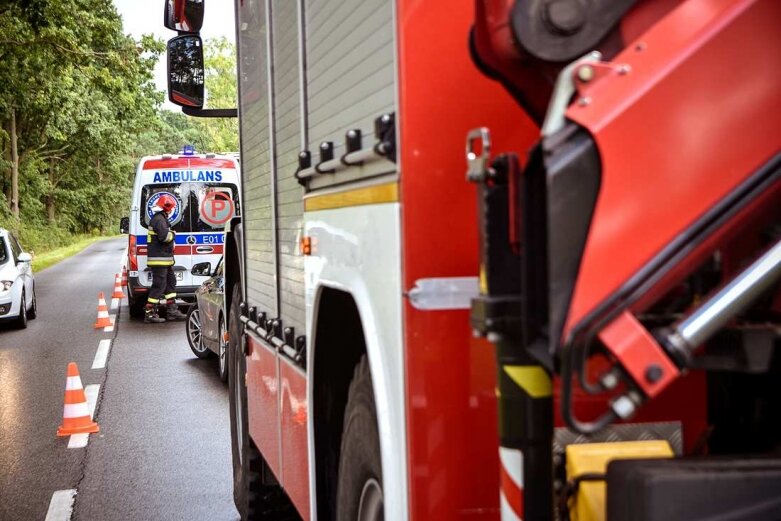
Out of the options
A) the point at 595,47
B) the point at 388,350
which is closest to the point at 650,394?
the point at 595,47

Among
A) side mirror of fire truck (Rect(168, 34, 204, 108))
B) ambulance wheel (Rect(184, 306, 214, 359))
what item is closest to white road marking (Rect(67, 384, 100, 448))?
ambulance wheel (Rect(184, 306, 214, 359))

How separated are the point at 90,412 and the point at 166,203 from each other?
8.83 m

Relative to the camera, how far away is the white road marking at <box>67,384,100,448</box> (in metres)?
8.88

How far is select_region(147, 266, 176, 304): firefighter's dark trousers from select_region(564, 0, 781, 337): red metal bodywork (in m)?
17.0

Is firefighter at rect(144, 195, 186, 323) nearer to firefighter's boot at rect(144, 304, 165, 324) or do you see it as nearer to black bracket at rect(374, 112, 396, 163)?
firefighter's boot at rect(144, 304, 165, 324)

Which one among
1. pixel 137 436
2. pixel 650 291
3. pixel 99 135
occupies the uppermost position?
pixel 99 135

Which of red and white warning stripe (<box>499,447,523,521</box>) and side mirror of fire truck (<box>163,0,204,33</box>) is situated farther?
side mirror of fire truck (<box>163,0,204,33</box>)

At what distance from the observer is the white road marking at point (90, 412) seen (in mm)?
8875

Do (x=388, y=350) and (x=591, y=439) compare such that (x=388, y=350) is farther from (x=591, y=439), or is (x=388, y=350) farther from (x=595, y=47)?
(x=595, y=47)

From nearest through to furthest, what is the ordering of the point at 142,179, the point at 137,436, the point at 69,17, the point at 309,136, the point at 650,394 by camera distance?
the point at 650,394
the point at 309,136
the point at 137,436
the point at 142,179
the point at 69,17

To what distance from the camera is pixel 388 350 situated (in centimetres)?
251

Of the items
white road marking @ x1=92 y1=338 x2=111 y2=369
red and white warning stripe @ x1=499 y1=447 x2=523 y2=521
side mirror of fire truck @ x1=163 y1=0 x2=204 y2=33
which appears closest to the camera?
red and white warning stripe @ x1=499 y1=447 x2=523 y2=521

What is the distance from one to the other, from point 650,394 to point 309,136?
203 centimetres

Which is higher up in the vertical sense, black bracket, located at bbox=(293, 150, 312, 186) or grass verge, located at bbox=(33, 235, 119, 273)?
black bracket, located at bbox=(293, 150, 312, 186)
